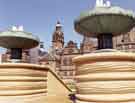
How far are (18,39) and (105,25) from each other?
1346 mm

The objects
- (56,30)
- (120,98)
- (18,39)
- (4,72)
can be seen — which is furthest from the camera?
(56,30)

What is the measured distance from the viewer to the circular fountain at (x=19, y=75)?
275 centimetres

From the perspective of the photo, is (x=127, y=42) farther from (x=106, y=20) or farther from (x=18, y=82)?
(x=106, y=20)

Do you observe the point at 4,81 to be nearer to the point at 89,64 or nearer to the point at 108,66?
the point at 89,64

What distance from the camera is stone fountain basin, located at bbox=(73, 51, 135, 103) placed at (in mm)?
2094

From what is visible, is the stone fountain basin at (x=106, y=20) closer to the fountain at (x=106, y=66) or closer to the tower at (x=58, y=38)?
the fountain at (x=106, y=66)

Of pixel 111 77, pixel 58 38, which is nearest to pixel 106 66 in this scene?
pixel 111 77

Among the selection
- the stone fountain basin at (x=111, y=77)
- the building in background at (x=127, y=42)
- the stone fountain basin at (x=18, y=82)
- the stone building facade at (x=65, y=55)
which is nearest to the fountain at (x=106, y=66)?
the stone fountain basin at (x=111, y=77)

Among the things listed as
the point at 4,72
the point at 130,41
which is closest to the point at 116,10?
the point at 4,72

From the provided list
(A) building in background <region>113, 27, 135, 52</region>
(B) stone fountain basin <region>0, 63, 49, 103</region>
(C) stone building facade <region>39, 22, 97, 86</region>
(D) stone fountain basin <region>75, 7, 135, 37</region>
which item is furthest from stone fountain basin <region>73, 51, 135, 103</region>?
(C) stone building facade <region>39, 22, 97, 86</region>

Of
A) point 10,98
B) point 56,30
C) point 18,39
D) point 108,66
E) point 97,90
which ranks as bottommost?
point 10,98

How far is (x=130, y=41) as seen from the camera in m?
20.6

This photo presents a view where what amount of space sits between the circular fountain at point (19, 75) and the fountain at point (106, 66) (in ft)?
2.81

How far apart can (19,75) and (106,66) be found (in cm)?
128
